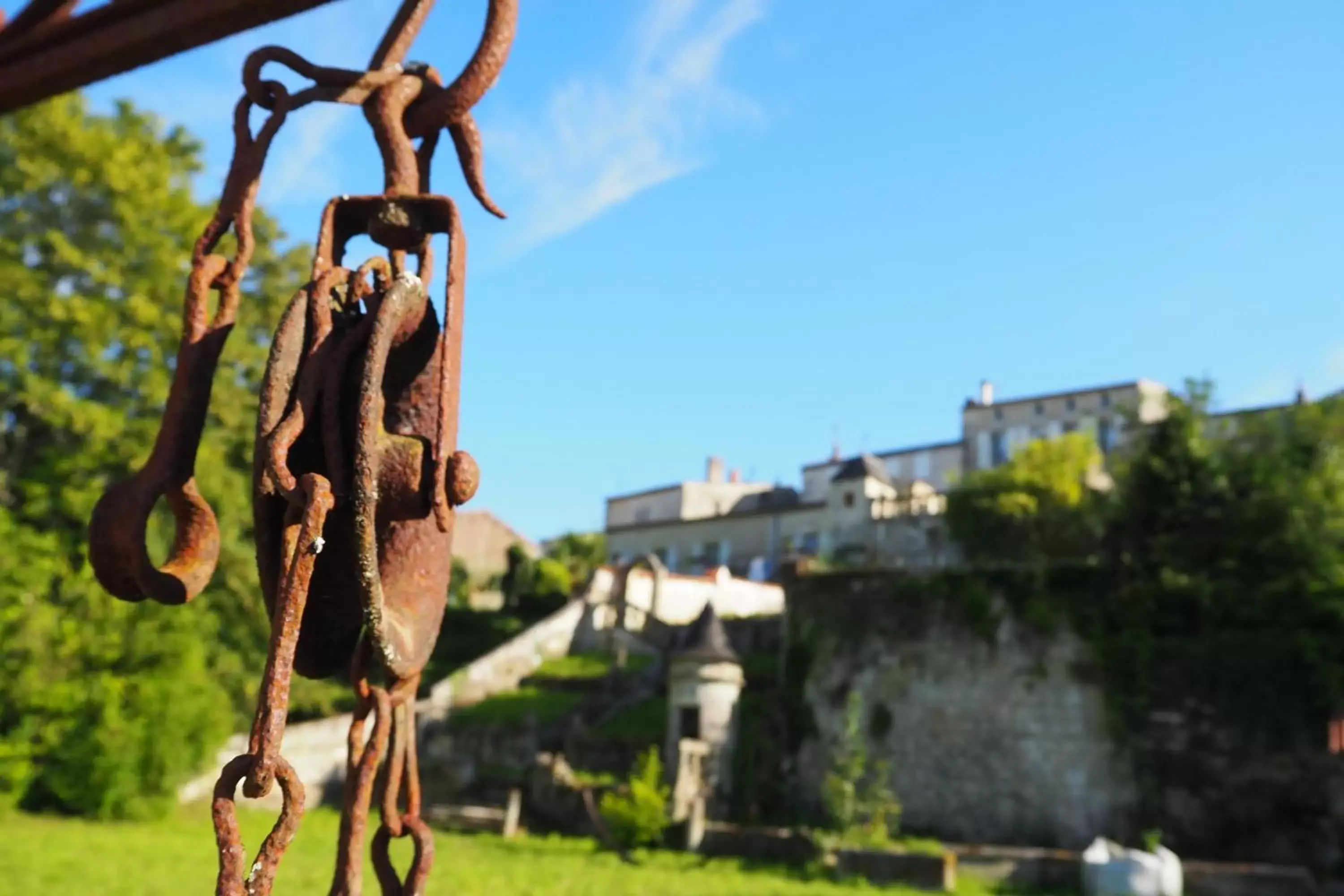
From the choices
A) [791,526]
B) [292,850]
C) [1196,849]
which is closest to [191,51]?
[292,850]

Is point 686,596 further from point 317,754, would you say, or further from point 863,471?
point 317,754

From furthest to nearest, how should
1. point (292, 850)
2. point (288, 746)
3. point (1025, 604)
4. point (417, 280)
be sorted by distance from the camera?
point (288, 746) < point (1025, 604) < point (292, 850) < point (417, 280)

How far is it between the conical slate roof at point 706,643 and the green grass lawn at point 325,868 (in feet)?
11.9

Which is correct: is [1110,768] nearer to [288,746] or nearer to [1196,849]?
[1196,849]

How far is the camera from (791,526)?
1884 inches

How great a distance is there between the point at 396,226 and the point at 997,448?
47.4 m

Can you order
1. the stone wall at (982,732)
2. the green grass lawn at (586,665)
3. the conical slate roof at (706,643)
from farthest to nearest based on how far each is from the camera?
the green grass lawn at (586,665), the conical slate roof at (706,643), the stone wall at (982,732)

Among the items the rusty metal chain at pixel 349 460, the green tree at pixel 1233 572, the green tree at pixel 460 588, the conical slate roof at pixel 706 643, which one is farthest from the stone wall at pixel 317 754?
the rusty metal chain at pixel 349 460

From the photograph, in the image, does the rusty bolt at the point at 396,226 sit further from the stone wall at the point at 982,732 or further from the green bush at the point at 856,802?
the stone wall at the point at 982,732

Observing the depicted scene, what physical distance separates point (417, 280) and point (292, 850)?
15884 millimetres

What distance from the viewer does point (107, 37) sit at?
2.39m

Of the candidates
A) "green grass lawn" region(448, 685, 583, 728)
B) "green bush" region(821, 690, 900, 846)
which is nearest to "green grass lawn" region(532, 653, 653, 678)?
"green grass lawn" region(448, 685, 583, 728)

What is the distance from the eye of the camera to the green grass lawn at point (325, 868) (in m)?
12.0

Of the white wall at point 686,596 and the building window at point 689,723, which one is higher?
the white wall at point 686,596
